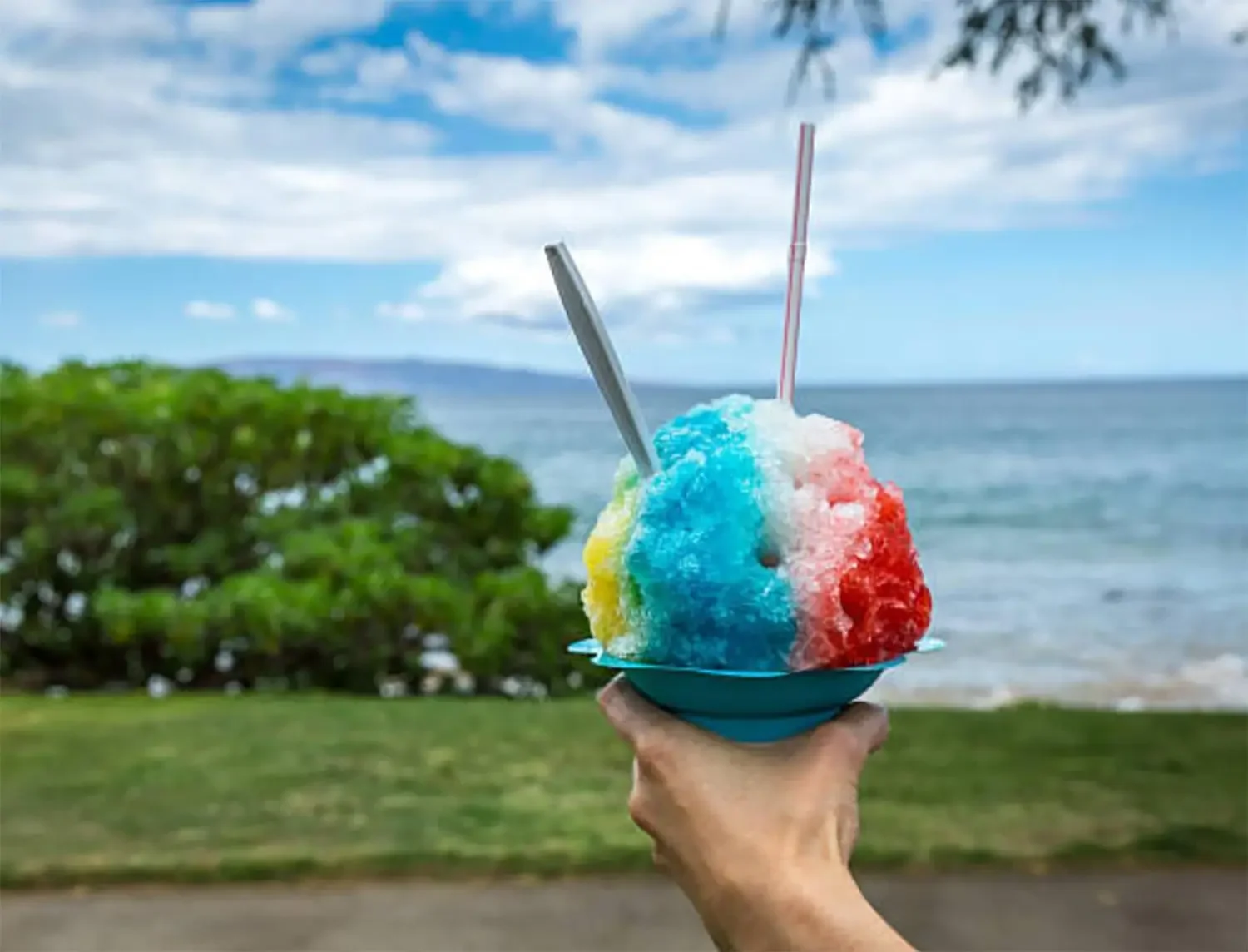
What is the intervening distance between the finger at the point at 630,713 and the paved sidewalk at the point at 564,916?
104 inches

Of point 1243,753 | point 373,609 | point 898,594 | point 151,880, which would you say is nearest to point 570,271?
point 898,594

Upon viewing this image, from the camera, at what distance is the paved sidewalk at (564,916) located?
12.6 feet

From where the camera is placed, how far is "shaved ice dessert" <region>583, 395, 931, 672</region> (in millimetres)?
1280

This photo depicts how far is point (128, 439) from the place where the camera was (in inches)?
311

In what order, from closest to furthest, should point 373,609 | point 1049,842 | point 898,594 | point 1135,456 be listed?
1. point 898,594
2. point 1049,842
3. point 373,609
4. point 1135,456

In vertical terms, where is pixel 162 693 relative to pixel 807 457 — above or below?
below

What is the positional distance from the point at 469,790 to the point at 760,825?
4.10 m

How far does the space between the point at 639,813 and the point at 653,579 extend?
0.21m

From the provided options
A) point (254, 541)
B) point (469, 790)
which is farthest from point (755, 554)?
point (254, 541)

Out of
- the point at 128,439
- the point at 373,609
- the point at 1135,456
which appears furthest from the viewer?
the point at 1135,456

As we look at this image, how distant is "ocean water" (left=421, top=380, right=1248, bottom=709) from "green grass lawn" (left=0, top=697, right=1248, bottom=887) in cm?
146

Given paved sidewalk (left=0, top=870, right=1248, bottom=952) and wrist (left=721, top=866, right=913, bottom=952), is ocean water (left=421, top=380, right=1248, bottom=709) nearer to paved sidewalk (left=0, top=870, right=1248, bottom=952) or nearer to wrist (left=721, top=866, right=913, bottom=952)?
wrist (left=721, top=866, right=913, bottom=952)

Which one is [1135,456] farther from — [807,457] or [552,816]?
[807,457]

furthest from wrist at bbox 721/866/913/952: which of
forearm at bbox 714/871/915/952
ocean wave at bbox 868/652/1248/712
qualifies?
ocean wave at bbox 868/652/1248/712
